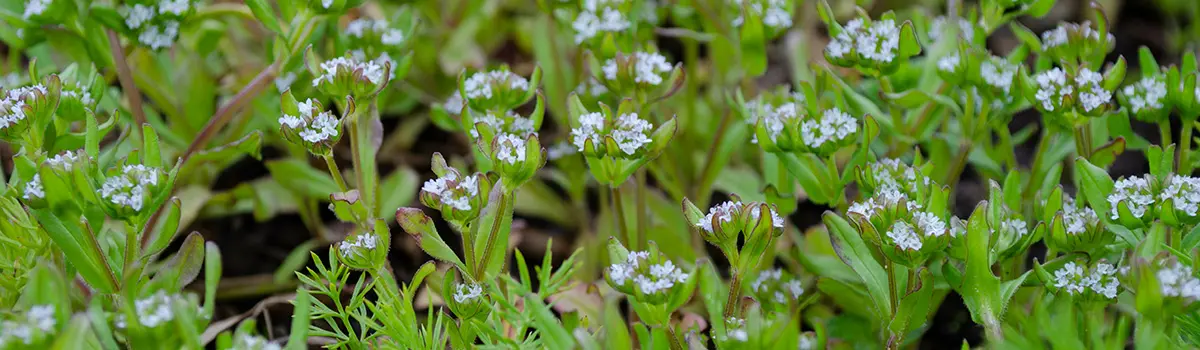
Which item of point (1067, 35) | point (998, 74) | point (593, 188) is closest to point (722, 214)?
point (998, 74)

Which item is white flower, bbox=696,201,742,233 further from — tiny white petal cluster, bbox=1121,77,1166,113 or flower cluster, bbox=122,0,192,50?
flower cluster, bbox=122,0,192,50

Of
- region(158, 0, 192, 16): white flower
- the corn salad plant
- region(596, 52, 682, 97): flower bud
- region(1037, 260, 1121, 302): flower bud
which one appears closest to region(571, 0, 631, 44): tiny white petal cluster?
the corn salad plant

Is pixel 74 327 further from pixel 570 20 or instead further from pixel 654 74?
pixel 570 20

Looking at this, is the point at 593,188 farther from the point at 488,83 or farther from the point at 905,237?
the point at 905,237

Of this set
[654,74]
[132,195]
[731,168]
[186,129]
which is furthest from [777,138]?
[186,129]

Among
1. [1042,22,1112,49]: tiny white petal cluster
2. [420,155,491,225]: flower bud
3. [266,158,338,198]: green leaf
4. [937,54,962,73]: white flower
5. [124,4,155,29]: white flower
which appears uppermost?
[124,4,155,29]: white flower

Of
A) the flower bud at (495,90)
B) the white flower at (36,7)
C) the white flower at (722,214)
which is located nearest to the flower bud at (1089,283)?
the white flower at (722,214)
